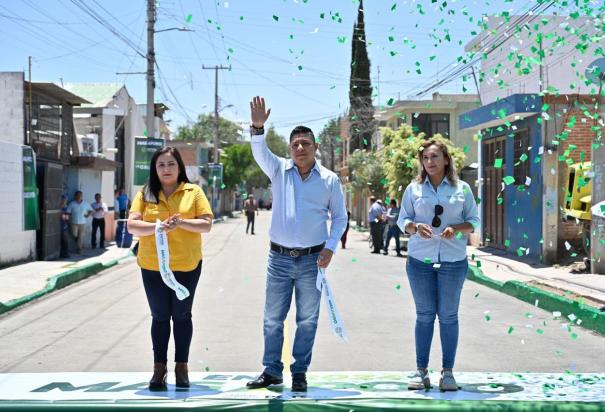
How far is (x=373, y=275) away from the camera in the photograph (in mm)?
16641

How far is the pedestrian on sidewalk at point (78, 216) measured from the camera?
21.7 m

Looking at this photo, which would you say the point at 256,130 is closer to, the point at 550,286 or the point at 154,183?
the point at 154,183

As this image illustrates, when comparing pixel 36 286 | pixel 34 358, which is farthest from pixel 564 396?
pixel 36 286

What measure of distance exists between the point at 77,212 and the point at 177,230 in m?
17.2

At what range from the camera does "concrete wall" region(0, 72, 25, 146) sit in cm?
1934

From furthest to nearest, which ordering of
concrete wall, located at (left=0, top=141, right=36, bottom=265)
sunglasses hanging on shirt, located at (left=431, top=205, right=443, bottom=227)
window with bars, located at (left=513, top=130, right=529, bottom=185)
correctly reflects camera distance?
window with bars, located at (left=513, top=130, right=529, bottom=185), concrete wall, located at (left=0, top=141, right=36, bottom=265), sunglasses hanging on shirt, located at (left=431, top=205, right=443, bottom=227)

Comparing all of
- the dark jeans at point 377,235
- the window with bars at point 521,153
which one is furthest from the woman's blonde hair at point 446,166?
the dark jeans at point 377,235

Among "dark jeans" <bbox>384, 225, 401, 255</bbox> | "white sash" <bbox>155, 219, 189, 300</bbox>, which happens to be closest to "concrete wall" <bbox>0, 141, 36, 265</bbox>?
"dark jeans" <bbox>384, 225, 401, 255</bbox>

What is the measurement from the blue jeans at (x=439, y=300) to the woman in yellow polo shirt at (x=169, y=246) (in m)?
1.66

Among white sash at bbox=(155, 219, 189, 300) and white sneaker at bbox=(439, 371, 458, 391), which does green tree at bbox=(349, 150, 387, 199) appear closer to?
white sneaker at bbox=(439, 371, 458, 391)

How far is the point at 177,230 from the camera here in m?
5.50

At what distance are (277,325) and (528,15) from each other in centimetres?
419

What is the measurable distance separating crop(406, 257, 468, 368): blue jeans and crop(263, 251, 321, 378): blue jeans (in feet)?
2.54

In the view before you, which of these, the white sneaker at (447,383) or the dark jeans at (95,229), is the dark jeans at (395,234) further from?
the white sneaker at (447,383)
